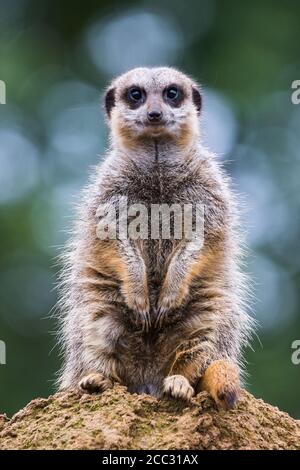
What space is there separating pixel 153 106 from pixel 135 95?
Answer: 14.1 inches

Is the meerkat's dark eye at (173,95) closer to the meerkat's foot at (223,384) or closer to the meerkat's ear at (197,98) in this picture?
the meerkat's ear at (197,98)

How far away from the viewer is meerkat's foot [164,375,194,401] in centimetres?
564

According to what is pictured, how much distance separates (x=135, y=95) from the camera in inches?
293

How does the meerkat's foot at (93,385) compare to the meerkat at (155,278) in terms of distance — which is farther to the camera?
the meerkat at (155,278)

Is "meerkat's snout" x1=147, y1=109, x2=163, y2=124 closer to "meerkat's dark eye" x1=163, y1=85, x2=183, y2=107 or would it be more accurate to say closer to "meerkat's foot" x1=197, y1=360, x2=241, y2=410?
"meerkat's dark eye" x1=163, y1=85, x2=183, y2=107

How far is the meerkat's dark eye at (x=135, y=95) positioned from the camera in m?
7.40

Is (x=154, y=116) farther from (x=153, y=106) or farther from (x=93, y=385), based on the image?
(x=93, y=385)

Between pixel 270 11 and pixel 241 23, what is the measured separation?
541 millimetres

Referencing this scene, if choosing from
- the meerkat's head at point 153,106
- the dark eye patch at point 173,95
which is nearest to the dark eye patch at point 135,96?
the meerkat's head at point 153,106

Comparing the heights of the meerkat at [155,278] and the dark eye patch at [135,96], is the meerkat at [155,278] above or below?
below

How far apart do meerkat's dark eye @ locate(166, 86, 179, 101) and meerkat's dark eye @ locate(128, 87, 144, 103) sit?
0.18 metres

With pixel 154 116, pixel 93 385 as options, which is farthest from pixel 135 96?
pixel 93 385

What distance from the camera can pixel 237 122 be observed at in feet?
45.0
